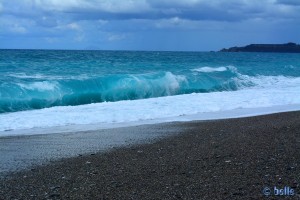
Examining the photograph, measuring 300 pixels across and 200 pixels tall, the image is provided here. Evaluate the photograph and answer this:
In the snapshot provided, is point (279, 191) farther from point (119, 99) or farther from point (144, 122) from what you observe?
point (119, 99)

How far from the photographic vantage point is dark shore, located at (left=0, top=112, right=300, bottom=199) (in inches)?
207

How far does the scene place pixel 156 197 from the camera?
508 centimetres

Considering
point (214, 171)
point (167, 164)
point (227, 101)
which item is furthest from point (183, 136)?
point (227, 101)

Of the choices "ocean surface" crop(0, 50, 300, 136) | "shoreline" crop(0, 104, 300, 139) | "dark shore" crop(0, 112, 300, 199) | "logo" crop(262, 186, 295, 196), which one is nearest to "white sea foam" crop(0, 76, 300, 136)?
"ocean surface" crop(0, 50, 300, 136)

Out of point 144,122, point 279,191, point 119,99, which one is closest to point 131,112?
point 144,122

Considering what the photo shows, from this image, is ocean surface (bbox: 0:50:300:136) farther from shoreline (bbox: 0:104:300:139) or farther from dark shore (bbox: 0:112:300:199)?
dark shore (bbox: 0:112:300:199)

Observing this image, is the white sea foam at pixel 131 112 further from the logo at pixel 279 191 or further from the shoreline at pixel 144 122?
the logo at pixel 279 191

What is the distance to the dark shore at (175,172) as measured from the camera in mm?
5258

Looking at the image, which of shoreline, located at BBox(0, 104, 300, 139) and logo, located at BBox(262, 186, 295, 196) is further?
shoreline, located at BBox(0, 104, 300, 139)

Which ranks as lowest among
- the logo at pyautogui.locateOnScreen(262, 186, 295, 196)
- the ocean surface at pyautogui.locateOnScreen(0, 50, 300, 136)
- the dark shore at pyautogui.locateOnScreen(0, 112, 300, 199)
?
the ocean surface at pyautogui.locateOnScreen(0, 50, 300, 136)

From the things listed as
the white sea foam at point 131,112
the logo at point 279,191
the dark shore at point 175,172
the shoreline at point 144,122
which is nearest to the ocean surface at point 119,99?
the white sea foam at point 131,112

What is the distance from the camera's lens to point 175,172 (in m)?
6.14

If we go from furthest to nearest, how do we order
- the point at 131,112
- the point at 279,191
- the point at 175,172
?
the point at 131,112, the point at 175,172, the point at 279,191

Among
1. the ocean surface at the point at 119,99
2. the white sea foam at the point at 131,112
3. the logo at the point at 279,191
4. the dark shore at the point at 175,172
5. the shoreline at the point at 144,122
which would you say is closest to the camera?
the logo at the point at 279,191
